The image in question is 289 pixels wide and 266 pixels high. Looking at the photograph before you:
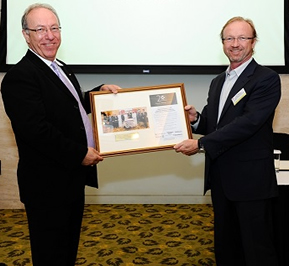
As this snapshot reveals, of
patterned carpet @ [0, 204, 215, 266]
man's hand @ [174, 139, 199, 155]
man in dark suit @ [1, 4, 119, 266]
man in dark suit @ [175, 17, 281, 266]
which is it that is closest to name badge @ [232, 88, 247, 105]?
man in dark suit @ [175, 17, 281, 266]

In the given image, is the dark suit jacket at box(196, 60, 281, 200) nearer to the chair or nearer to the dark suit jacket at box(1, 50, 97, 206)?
the dark suit jacket at box(1, 50, 97, 206)

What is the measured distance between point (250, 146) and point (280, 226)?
1.95 ft

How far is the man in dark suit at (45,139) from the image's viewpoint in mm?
2538

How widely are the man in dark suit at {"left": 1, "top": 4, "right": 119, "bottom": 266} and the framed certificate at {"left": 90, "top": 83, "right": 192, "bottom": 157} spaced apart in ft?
1.15

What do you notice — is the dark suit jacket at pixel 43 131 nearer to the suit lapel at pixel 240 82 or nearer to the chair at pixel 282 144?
the suit lapel at pixel 240 82

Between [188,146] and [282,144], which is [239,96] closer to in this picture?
[188,146]

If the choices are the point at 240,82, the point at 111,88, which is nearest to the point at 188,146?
the point at 240,82

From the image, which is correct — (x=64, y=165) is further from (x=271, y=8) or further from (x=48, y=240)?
(x=271, y=8)

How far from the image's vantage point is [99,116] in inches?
123

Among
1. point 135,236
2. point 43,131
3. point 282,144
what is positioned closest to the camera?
point 43,131

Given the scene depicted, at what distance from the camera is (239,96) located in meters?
2.95

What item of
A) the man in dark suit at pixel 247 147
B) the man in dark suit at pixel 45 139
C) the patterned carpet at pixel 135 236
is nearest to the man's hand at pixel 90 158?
the man in dark suit at pixel 45 139

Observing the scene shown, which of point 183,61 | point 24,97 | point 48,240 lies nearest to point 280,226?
point 48,240

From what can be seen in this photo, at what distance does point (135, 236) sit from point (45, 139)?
2.26m
